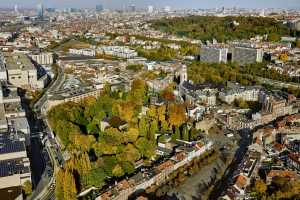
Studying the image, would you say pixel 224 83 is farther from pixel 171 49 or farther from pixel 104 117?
pixel 171 49

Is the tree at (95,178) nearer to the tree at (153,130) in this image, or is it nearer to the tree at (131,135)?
the tree at (131,135)

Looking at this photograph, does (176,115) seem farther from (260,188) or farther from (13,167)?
(13,167)

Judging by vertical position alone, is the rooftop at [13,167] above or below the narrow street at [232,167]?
above

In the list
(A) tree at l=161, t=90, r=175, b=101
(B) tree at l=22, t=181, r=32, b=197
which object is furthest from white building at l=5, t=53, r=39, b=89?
(B) tree at l=22, t=181, r=32, b=197

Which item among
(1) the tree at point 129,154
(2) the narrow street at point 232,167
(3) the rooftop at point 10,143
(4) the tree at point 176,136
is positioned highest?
(3) the rooftop at point 10,143

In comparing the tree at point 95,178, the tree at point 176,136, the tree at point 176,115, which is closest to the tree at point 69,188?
the tree at point 95,178

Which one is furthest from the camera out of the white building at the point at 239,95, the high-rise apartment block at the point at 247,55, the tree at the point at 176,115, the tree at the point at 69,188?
the high-rise apartment block at the point at 247,55

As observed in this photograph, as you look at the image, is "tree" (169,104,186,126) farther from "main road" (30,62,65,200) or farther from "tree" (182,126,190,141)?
"main road" (30,62,65,200)

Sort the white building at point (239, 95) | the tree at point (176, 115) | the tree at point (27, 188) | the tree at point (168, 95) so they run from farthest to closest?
the white building at point (239, 95) < the tree at point (168, 95) < the tree at point (176, 115) < the tree at point (27, 188)

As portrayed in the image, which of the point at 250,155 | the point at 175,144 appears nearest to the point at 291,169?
the point at 250,155

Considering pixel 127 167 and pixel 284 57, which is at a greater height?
pixel 284 57

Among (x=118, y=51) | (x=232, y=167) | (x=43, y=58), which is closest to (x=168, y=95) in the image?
(x=232, y=167)
